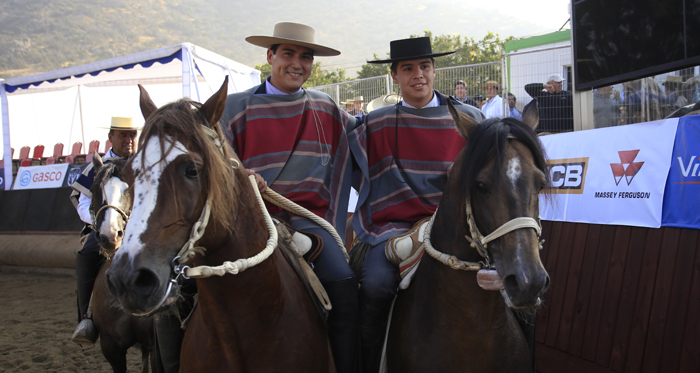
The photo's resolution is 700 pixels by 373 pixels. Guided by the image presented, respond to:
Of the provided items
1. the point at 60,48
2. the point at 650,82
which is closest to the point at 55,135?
Result: the point at 650,82

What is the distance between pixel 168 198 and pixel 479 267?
1.42 meters

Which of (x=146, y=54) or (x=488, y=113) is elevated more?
(x=146, y=54)

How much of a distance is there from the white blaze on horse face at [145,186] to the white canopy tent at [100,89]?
23.7ft

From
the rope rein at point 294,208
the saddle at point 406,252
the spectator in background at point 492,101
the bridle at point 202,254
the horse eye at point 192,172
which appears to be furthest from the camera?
the spectator in background at point 492,101

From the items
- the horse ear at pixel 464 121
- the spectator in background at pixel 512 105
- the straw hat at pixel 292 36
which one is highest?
the straw hat at pixel 292 36

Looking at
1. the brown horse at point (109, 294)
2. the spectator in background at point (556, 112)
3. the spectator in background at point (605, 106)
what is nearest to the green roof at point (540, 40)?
the spectator in background at point (556, 112)

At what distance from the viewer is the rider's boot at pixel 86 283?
14.6 feet

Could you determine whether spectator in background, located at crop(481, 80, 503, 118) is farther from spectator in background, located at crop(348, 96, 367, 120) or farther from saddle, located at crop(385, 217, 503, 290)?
saddle, located at crop(385, 217, 503, 290)

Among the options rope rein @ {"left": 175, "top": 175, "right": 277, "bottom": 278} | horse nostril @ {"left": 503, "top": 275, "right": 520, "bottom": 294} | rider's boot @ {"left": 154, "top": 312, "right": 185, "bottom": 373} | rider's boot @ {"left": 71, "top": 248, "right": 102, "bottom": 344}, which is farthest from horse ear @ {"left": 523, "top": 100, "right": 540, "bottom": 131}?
rider's boot @ {"left": 71, "top": 248, "right": 102, "bottom": 344}

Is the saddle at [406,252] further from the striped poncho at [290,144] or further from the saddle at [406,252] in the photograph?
the striped poncho at [290,144]

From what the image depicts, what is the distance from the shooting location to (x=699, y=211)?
3182 millimetres

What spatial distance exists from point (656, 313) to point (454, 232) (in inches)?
86.5

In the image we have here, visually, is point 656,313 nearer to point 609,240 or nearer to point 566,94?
point 609,240

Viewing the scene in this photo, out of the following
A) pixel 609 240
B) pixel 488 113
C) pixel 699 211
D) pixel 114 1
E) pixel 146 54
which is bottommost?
pixel 609 240
